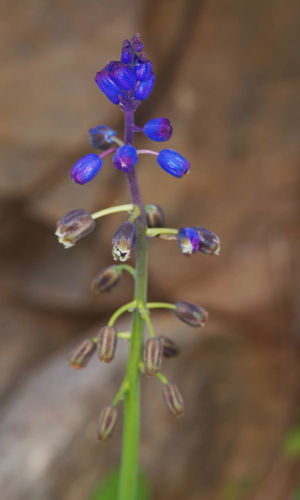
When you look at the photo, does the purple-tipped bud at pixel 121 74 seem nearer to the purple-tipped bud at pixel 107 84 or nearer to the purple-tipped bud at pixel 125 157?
the purple-tipped bud at pixel 107 84

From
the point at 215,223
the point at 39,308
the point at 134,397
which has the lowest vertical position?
the point at 134,397

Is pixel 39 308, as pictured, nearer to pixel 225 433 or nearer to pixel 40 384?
pixel 40 384

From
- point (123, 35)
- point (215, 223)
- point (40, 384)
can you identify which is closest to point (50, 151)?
point (123, 35)

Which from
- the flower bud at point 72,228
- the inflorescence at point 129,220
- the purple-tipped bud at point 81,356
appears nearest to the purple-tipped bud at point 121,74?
the inflorescence at point 129,220

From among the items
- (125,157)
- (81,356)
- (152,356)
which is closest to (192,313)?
(152,356)

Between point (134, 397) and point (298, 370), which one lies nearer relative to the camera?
point (134, 397)

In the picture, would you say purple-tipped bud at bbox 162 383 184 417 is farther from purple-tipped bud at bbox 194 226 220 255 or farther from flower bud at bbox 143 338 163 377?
purple-tipped bud at bbox 194 226 220 255

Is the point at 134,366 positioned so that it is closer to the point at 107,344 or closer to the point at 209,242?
the point at 107,344
